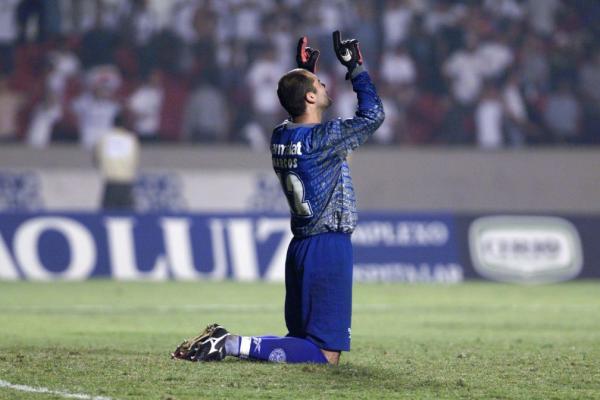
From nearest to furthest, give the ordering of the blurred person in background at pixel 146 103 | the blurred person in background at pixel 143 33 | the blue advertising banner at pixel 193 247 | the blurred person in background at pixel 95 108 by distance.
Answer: the blue advertising banner at pixel 193 247
the blurred person in background at pixel 95 108
the blurred person in background at pixel 146 103
the blurred person in background at pixel 143 33

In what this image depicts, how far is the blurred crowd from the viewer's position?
22.3m

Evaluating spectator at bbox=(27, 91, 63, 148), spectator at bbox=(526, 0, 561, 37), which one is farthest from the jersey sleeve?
spectator at bbox=(526, 0, 561, 37)

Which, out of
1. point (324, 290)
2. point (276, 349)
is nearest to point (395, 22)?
point (324, 290)

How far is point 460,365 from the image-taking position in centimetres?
880

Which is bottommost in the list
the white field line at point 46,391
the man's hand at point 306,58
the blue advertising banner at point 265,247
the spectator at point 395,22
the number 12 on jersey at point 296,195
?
the blue advertising banner at point 265,247

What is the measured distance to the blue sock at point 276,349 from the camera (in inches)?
324

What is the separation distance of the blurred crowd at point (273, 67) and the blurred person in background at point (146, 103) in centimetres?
2

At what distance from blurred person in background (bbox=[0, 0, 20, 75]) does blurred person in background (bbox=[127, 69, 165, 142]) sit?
2.17 m

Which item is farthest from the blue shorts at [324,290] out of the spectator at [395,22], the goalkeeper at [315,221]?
the spectator at [395,22]

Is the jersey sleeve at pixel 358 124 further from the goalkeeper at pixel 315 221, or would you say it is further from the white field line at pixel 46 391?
the white field line at pixel 46 391

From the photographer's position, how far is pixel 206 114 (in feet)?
73.8

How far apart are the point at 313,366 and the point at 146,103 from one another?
14.9m

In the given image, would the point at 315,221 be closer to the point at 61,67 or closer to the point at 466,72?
the point at 61,67

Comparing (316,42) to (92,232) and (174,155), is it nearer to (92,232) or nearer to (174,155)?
(174,155)
